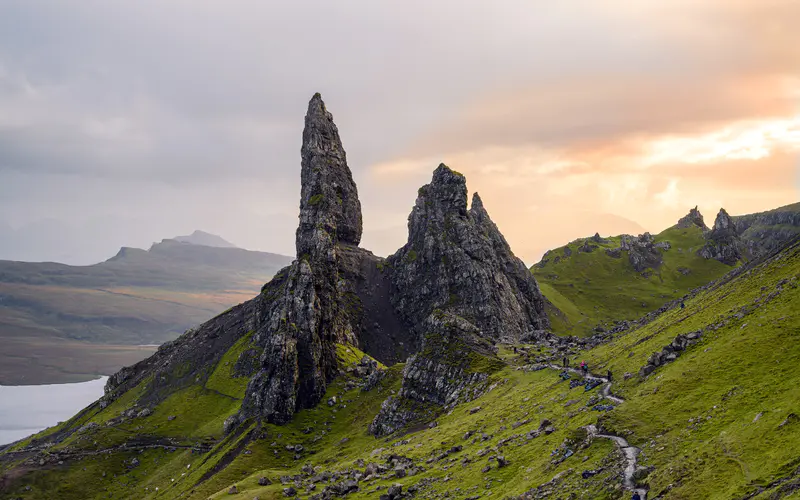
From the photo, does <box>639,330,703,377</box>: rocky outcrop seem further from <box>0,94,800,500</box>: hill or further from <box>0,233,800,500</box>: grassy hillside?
<box>0,233,800,500</box>: grassy hillside

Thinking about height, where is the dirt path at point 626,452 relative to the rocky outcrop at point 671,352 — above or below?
below

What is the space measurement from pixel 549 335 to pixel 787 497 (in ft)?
458

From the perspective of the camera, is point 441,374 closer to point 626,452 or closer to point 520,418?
point 520,418

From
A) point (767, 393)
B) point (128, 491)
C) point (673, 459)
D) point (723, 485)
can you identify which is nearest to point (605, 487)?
point (673, 459)

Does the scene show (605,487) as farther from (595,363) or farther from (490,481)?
(595,363)

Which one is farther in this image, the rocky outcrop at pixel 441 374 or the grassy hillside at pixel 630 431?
the rocky outcrop at pixel 441 374

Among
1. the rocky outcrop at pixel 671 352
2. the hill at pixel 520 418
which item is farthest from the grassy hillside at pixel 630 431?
the rocky outcrop at pixel 671 352

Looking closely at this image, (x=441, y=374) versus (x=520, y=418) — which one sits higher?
(x=441, y=374)

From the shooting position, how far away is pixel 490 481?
212 ft

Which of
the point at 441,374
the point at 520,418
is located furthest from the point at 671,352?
the point at 441,374

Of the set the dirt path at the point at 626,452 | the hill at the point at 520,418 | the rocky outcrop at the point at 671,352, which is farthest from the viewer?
the rocky outcrop at the point at 671,352

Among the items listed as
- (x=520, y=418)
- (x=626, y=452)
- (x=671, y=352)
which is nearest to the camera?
(x=626, y=452)

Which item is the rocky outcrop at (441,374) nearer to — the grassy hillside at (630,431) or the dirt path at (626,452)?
the grassy hillside at (630,431)

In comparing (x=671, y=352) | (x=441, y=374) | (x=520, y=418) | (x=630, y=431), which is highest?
(x=671, y=352)
